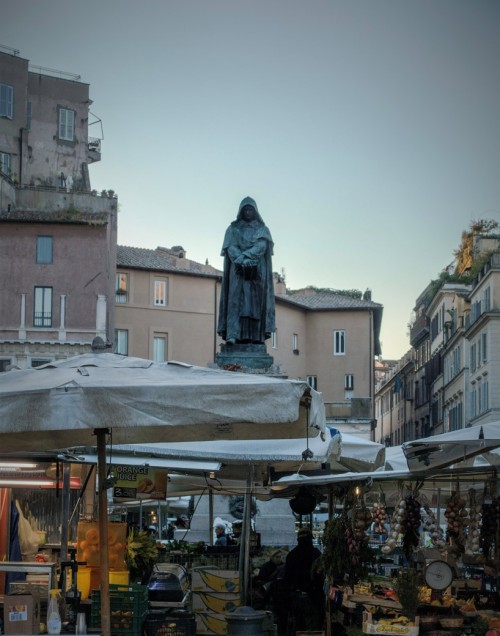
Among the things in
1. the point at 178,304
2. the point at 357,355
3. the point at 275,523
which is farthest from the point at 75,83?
the point at 275,523

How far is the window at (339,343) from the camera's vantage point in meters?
73.9

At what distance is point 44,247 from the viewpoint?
5875cm

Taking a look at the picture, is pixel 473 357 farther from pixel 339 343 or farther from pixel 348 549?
pixel 348 549

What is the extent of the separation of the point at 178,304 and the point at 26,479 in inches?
2172

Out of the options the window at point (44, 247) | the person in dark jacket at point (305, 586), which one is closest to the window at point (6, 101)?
the window at point (44, 247)

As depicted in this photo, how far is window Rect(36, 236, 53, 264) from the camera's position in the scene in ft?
192

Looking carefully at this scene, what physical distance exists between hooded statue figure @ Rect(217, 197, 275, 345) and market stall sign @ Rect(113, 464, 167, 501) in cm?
593

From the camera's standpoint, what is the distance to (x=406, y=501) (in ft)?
40.8

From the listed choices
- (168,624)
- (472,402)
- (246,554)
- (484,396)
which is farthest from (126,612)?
(472,402)

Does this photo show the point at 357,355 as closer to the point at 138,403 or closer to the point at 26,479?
the point at 26,479

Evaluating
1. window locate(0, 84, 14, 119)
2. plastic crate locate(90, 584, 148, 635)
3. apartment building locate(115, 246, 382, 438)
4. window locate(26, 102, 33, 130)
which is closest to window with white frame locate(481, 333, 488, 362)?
apartment building locate(115, 246, 382, 438)

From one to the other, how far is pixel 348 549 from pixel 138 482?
2.70 m

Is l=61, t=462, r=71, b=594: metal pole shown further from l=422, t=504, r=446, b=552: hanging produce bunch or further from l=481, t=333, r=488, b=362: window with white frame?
l=481, t=333, r=488, b=362: window with white frame

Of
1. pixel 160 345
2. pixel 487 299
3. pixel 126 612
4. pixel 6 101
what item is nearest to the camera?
pixel 126 612
